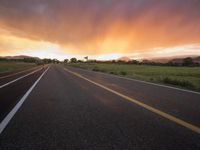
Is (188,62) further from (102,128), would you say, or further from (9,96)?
(102,128)

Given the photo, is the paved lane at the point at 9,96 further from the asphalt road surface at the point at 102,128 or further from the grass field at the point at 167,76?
the grass field at the point at 167,76

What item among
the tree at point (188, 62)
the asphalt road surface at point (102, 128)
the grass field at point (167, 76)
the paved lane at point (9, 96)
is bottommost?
the tree at point (188, 62)

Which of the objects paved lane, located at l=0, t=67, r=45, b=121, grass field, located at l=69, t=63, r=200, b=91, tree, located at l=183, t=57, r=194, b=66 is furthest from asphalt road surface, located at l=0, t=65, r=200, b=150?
tree, located at l=183, t=57, r=194, b=66

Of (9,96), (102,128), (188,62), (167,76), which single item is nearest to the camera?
(102,128)

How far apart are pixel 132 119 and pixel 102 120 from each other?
69 centimetres

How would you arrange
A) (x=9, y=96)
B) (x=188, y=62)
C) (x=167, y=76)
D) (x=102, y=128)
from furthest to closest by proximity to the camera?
1. (x=188, y=62)
2. (x=167, y=76)
3. (x=9, y=96)
4. (x=102, y=128)

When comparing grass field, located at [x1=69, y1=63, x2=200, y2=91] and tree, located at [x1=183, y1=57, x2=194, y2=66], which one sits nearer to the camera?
grass field, located at [x1=69, y1=63, x2=200, y2=91]

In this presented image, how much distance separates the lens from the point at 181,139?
2.50 m

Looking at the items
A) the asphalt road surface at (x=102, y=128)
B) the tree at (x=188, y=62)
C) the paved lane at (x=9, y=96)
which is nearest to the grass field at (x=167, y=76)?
the asphalt road surface at (x=102, y=128)

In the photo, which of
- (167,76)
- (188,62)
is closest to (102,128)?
(167,76)

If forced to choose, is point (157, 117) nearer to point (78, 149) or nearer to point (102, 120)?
point (102, 120)

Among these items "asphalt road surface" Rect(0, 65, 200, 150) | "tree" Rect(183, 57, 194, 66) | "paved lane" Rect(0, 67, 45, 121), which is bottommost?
"tree" Rect(183, 57, 194, 66)

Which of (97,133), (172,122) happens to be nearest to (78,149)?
(97,133)

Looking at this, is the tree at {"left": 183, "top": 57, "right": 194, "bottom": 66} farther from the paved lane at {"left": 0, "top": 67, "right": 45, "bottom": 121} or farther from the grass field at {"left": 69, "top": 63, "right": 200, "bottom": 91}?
the paved lane at {"left": 0, "top": 67, "right": 45, "bottom": 121}
